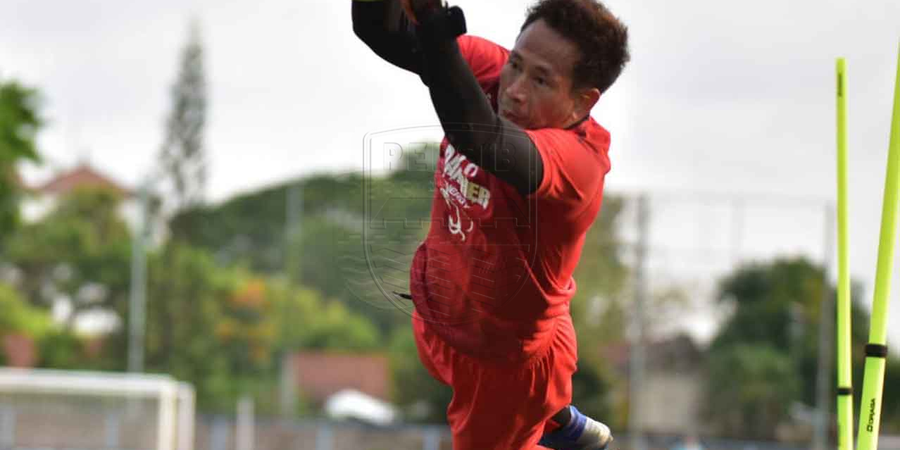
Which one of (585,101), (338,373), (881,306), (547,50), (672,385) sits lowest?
(338,373)

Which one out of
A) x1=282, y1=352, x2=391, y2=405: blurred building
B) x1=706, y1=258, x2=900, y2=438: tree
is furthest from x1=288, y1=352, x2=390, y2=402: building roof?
x1=706, y1=258, x2=900, y2=438: tree

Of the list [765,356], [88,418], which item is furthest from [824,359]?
[88,418]

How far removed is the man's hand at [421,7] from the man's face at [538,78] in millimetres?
391

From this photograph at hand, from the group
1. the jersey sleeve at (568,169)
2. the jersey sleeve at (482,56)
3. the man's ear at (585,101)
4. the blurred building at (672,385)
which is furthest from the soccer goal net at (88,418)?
the jersey sleeve at (568,169)

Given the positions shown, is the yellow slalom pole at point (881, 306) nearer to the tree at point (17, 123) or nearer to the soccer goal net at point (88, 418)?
the soccer goal net at point (88, 418)

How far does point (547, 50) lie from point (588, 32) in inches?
4.7

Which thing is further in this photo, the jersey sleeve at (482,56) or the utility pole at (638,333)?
the utility pole at (638,333)

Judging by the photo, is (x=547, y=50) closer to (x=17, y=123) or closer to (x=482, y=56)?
(x=482, y=56)

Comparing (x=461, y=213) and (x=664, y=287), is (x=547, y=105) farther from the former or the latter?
(x=664, y=287)

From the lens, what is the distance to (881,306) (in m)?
3.79

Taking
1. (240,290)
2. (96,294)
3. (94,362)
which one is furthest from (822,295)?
(96,294)

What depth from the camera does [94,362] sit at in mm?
37094

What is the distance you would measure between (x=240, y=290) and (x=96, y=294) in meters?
8.85

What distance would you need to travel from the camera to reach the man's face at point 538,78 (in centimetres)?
325
